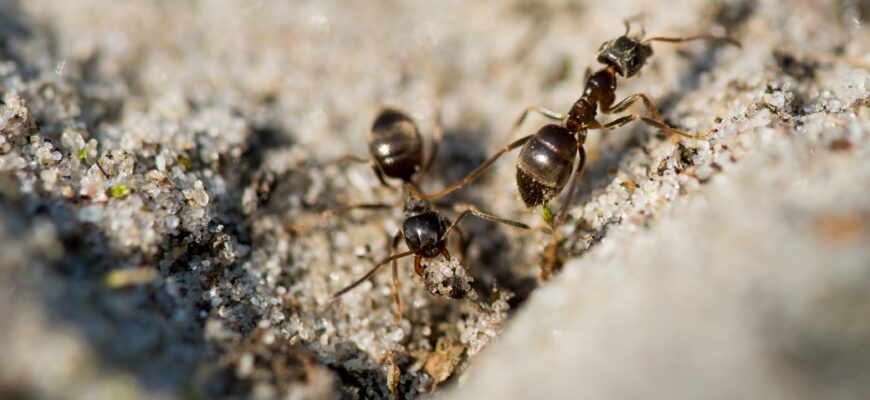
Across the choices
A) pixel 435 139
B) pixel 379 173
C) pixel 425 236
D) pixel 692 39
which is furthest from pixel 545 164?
pixel 692 39

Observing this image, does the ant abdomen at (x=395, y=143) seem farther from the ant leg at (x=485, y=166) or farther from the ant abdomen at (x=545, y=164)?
the ant abdomen at (x=545, y=164)

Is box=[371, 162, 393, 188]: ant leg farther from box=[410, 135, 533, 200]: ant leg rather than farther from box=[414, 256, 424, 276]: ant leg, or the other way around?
box=[414, 256, 424, 276]: ant leg

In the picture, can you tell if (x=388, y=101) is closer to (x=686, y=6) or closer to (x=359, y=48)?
(x=359, y=48)

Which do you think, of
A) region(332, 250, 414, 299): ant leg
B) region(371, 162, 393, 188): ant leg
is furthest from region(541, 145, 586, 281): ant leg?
region(371, 162, 393, 188): ant leg

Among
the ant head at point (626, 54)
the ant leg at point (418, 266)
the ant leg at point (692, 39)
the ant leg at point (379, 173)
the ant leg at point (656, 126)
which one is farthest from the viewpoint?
the ant leg at point (379, 173)

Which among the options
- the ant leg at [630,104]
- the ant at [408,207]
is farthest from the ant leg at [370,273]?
the ant leg at [630,104]
